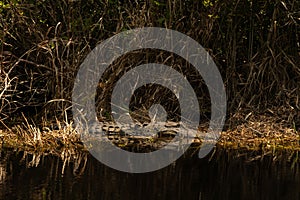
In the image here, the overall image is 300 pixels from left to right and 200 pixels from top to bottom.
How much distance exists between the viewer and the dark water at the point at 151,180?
6.14 metres

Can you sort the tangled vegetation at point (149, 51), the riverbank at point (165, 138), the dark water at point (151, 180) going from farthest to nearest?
the tangled vegetation at point (149, 51) → the riverbank at point (165, 138) → the dark water at point (151, 180)

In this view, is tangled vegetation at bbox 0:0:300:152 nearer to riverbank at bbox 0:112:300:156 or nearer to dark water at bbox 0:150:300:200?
riverbank at bbox 0:112:300:156

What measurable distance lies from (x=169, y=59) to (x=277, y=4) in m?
1.57

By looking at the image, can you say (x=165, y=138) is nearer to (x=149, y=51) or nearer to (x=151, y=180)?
(x=149, y=51)

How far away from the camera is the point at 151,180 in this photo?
6.67 meters

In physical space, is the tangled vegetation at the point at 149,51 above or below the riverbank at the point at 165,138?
above

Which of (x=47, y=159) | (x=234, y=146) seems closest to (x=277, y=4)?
(x=234, y=146)

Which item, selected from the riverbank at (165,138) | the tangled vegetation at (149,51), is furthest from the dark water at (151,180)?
the tangled vegetation at (149,51)

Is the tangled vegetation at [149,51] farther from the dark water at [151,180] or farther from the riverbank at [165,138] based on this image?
the dark water at [151,180]

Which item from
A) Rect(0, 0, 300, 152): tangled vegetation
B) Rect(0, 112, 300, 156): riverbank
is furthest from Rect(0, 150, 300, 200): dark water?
Rect(0, 0, 300, 152): tangled vegetation

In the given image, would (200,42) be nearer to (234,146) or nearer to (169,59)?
(169,59)

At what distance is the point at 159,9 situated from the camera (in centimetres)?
962

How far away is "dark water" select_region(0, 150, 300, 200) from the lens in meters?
6.14

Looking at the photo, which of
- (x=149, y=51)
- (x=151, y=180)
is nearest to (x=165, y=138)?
(x=149, y=51)
